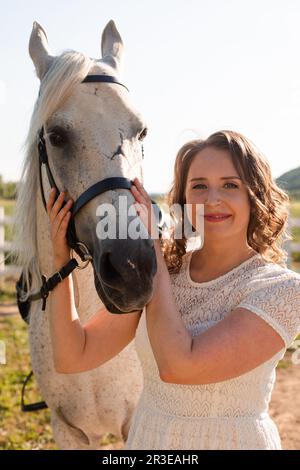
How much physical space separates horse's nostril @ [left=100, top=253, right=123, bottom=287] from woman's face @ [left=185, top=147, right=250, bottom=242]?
41 cm

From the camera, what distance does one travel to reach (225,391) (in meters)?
1.67

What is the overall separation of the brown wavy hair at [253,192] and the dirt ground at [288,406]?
2880 mm

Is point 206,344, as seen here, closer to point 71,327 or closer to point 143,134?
point 71,327

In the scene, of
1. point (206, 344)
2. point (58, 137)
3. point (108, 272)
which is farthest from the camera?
point (58, 137)

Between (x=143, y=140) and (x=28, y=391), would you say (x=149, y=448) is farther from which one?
(x=28, y=391)

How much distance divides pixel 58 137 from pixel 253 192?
82 cm

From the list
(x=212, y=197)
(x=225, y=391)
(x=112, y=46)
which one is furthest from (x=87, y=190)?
(x=112, y=46)

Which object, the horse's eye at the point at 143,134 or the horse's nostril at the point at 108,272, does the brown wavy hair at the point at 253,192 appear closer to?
the horse's eye at the point at 143,134

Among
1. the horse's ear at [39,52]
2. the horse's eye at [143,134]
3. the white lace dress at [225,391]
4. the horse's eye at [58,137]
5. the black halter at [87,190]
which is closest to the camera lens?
the white lace dress at [225,391]

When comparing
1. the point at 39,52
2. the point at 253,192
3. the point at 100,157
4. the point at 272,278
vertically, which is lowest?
the point at 272,278

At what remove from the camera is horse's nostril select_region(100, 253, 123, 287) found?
161 centimetres

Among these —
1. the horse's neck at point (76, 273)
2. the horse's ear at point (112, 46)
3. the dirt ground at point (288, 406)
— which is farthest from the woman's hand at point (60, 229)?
the dirt ground at point (288, 406)

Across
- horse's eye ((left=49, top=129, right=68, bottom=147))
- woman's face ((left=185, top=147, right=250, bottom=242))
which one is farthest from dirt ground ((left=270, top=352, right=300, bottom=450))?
horse's eye ((left=49, top=129, right=68, bottom=147))

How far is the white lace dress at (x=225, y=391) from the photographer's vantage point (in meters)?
1.62
